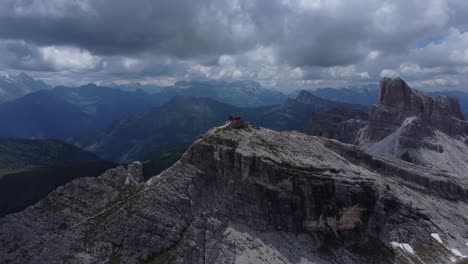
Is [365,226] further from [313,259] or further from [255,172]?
[255,172]

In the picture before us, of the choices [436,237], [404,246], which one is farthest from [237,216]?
[436,237]

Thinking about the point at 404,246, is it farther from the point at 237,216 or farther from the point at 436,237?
the point at 237,216

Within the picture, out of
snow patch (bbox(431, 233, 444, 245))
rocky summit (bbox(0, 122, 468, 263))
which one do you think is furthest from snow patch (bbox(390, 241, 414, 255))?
snow patch (bbox(431, 233, 444, 245))

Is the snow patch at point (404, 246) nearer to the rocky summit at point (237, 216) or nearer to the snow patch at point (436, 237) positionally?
the rocky summit at point (237, 216)

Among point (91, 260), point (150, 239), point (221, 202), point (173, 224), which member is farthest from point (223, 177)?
point (91, 260)

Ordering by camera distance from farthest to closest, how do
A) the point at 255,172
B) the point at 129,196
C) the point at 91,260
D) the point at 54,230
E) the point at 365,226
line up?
the point at 365,226
the point at 255,172
the point at 129,196
the point at 54,230
the point at 91,260

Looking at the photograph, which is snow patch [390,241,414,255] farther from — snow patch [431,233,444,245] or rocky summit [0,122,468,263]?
snow patch [431,233,444,245]

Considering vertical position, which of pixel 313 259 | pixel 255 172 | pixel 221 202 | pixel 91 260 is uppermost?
pixel 255 172

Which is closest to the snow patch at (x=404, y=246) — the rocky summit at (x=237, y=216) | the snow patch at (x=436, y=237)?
the rocky summit at (x=237, y=216)
